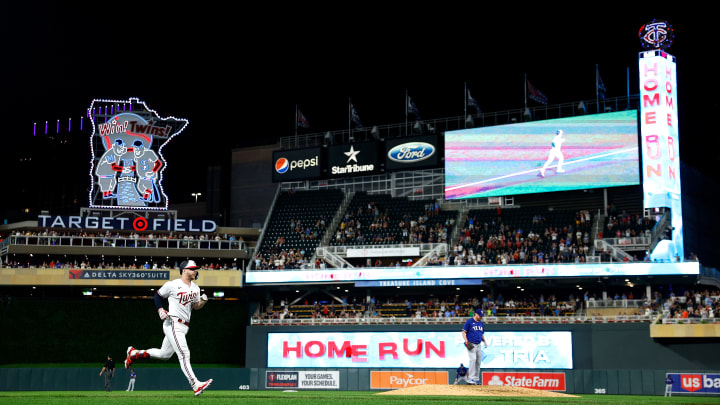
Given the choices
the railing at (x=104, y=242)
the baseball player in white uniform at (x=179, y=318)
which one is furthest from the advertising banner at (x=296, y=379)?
the baseball player in white uniform at (x=179, y=318)

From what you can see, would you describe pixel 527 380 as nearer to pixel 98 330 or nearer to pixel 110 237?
pixel 98 330

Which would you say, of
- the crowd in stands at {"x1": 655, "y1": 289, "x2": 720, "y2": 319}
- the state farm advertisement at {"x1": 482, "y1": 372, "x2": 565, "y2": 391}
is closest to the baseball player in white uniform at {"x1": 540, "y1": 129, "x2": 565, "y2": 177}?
the crowd in stands at {"x1": 655, "y1": 289, "x2": 720, "y2": 319}

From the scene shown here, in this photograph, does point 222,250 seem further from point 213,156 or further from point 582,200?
point 213,156

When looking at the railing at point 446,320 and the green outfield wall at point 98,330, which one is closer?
the railing at point 446,320

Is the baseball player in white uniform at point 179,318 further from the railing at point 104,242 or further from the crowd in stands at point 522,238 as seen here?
the railing at point 104,242

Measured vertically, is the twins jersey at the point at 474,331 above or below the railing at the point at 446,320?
above

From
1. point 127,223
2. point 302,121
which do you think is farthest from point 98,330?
point 302,121

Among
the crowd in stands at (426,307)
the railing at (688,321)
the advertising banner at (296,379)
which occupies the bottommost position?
the advertising banner at (296,379)
